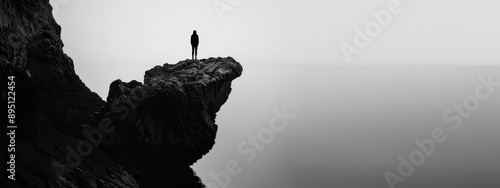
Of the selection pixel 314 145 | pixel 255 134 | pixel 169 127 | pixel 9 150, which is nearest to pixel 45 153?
pixel 9 150

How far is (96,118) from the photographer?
4147cm

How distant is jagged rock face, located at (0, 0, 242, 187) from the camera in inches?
1238

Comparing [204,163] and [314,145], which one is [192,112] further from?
[314,145]

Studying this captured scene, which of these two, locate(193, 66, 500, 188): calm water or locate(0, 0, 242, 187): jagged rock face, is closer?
locate(0, 0, 242, 187): jagged rock face

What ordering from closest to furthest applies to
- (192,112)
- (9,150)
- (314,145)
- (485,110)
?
(9,150)
(192,112)
(314,145)
(485,110)

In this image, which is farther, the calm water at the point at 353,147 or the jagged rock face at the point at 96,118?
the calm water at the point at 353,147

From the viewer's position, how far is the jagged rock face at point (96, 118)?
31.5 meters

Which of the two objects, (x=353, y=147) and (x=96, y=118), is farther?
(x=353, y=147)

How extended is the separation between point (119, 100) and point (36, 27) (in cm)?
962

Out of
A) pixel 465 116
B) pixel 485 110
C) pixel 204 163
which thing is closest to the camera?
pixel 204 163

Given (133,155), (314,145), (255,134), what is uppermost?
(255,134)

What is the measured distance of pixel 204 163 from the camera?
54.1m

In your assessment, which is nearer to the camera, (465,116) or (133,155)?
(133,155)

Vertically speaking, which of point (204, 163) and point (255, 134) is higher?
point (255, 134)
